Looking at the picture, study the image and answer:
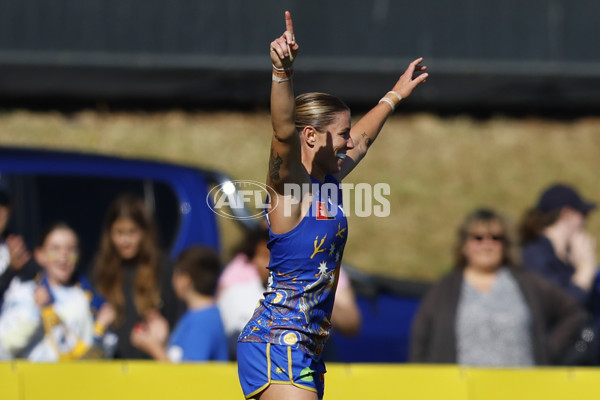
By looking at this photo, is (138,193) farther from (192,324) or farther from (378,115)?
(378,115)

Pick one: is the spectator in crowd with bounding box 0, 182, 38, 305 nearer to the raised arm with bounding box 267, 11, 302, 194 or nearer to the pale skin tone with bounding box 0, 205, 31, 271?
the pale skin tone with bounding box 0, 205, 31, 271

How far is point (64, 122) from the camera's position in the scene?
12.3 meters

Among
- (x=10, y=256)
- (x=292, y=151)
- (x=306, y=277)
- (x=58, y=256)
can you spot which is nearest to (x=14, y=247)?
(x=10, y=256)

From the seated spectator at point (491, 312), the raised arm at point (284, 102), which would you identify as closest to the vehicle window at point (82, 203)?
the seated spectator at point (491, 312)

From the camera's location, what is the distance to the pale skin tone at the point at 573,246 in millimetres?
7137

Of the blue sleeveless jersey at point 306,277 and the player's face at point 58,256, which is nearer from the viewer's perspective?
the blue sleeveless jersey at point 306,277

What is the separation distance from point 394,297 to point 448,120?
19.4ft

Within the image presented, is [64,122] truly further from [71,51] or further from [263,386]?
[263,386]

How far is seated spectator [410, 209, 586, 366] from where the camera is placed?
19.8 ft

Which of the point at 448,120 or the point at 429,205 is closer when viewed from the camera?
the point at 429,205

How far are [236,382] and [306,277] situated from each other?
6.24 feet

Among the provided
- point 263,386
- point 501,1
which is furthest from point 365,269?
point 263,386

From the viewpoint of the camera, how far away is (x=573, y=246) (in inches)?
283

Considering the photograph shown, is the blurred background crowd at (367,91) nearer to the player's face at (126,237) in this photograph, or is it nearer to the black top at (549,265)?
the black top at (549,265)
